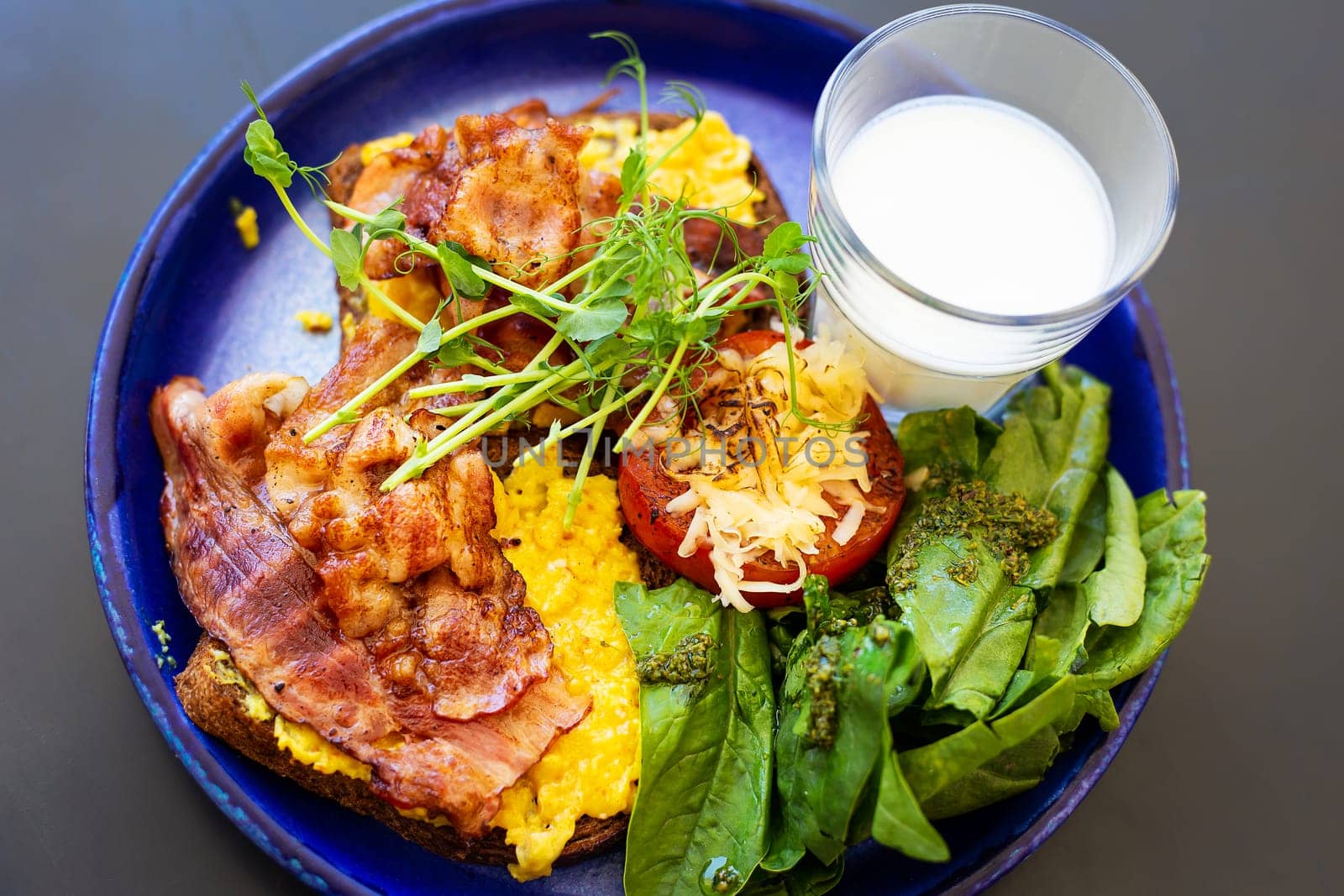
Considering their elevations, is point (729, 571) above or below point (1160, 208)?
below

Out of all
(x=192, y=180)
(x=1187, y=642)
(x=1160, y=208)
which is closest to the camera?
(x=1160, y=208)

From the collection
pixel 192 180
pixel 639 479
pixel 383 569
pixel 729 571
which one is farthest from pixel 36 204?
pixel 729 571

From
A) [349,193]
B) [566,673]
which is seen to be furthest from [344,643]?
[349,193]

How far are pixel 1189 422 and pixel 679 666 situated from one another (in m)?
2.62

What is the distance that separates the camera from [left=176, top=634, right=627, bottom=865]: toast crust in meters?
2.78

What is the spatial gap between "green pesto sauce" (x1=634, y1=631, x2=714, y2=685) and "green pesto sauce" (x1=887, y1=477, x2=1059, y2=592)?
2.03 feet

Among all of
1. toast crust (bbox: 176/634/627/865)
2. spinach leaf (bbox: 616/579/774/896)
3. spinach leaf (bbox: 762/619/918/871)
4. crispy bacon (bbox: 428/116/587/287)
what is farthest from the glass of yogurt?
toast crust (bbox: 176/634/627/865)

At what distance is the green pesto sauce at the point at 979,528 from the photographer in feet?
9.57

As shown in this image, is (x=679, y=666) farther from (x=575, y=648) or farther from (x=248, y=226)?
(x=248, y=226)

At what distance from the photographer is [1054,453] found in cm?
330

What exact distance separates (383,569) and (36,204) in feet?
8.48

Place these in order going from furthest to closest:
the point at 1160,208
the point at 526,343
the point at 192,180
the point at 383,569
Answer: the point at 192,180 < the point at 526,343 < the point at 1160,208 < the point at 383,569

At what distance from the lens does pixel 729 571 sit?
9.31 ft

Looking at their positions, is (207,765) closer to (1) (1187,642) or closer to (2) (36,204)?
(2) (36,204)
